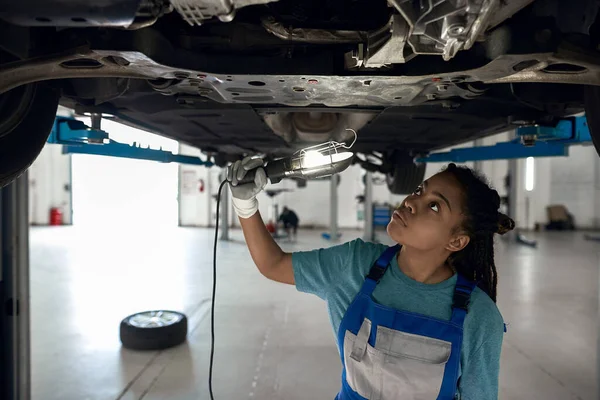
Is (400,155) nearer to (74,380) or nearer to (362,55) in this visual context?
(362,55)

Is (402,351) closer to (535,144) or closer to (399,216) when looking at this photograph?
(399,216)

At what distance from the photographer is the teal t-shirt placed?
→ 102 centimetres

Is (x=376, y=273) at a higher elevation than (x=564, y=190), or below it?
below

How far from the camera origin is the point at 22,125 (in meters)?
1.19

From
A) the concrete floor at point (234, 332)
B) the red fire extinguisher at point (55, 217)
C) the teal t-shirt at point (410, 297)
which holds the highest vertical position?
the teal t-shirt at point (410, 297)

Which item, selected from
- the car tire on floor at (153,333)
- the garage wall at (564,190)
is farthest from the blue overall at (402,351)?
the garage wall at (564,190)

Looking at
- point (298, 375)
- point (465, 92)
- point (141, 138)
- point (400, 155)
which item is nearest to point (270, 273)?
point (465, 92)

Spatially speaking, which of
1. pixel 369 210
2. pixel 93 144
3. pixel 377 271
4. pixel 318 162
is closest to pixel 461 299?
pixel 377 271

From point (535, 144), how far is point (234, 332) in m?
2.08

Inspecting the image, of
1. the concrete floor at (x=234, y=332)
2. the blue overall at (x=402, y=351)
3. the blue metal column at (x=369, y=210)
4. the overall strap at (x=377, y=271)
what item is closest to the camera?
the blue overall at (x=402, y=351)

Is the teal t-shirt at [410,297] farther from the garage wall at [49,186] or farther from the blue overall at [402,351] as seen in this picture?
the garage wall at [49,186]

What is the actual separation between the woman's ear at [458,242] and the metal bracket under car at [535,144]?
2.23 feet

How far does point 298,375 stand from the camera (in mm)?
1990

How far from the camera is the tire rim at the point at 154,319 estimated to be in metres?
2.37
